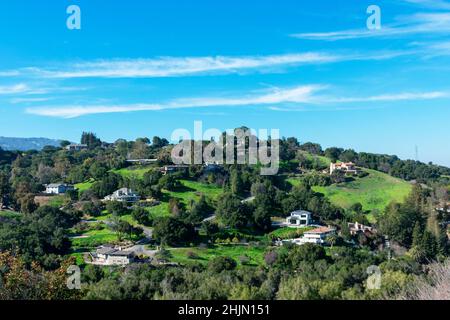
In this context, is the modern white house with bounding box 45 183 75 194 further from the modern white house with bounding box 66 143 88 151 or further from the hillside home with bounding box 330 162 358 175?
the modern white house with bounding box 66 143 88 151

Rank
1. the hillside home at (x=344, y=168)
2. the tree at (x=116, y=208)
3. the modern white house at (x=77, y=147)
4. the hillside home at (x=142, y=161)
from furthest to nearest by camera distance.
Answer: the modern white house at (x=77, y=147) < the hillside home at (x=344, y=168) < the hillside home at (x=142, y=161) < the tree at (x=116, y=208)

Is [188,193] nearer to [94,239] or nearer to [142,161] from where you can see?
[94,239]

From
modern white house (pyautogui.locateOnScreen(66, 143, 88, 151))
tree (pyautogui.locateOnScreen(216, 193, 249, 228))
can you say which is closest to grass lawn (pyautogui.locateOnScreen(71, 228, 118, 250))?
tree (pyautogui.locateOnScreen(216, 193, 249, 228))

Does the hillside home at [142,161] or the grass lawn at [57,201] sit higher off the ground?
the hillside home at [142,161]

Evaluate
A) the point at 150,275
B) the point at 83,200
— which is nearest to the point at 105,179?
the point at 83,200

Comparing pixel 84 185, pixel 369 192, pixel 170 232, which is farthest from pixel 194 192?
pixel 369 192

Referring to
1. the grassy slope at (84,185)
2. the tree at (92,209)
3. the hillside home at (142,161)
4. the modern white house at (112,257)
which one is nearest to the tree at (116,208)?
the tree at (92,209)

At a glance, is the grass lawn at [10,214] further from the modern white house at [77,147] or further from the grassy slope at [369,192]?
the modern white house at [77,147]
